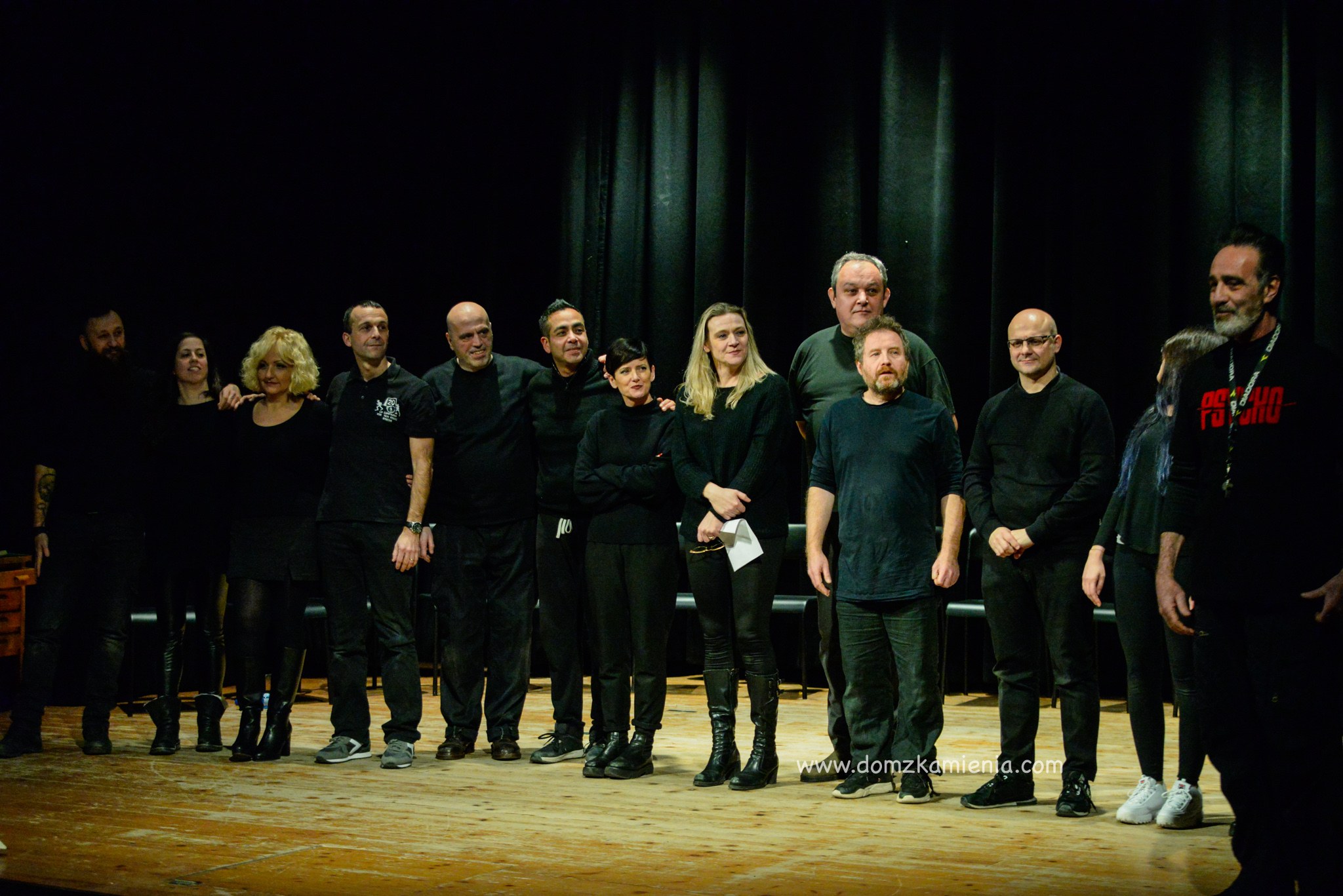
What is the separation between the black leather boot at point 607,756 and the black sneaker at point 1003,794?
3.58ft

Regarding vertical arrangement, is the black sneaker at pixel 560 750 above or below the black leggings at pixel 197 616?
below

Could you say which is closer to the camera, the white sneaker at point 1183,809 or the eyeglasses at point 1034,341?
the white sneaker at point 1183,809

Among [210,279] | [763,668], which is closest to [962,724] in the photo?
[763,668]

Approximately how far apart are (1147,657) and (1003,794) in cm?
54

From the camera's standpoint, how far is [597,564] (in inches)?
169

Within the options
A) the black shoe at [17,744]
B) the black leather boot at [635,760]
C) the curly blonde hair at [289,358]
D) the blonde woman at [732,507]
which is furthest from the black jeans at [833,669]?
the black shoe at [17,744]

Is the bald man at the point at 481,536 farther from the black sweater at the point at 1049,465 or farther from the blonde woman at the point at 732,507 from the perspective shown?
the black sweater at the point at 1049,465

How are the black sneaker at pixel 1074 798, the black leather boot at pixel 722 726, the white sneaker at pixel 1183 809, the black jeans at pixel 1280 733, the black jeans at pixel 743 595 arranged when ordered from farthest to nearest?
the black leather boot at pixel 722 726
the black jeans at pixel 743 595
the black sneaker at pixel 1074 798
the white sneaker at pixel 1183 809
the black jeans at pixel 1280 733

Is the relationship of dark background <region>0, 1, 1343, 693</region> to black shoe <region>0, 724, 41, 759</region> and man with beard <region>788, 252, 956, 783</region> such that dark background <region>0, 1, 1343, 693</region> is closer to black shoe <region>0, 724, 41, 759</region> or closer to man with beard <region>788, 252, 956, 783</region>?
black shoe <region>0, 724, 41, 759</region>

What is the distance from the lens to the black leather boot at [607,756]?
4.24 m

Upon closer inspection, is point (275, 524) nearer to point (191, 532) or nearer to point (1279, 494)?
point (191, 532)

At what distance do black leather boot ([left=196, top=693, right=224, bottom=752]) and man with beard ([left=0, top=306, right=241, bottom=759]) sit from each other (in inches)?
12.2

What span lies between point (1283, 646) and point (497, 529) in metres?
2.76

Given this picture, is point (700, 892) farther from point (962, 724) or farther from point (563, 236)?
point (563, 236)
